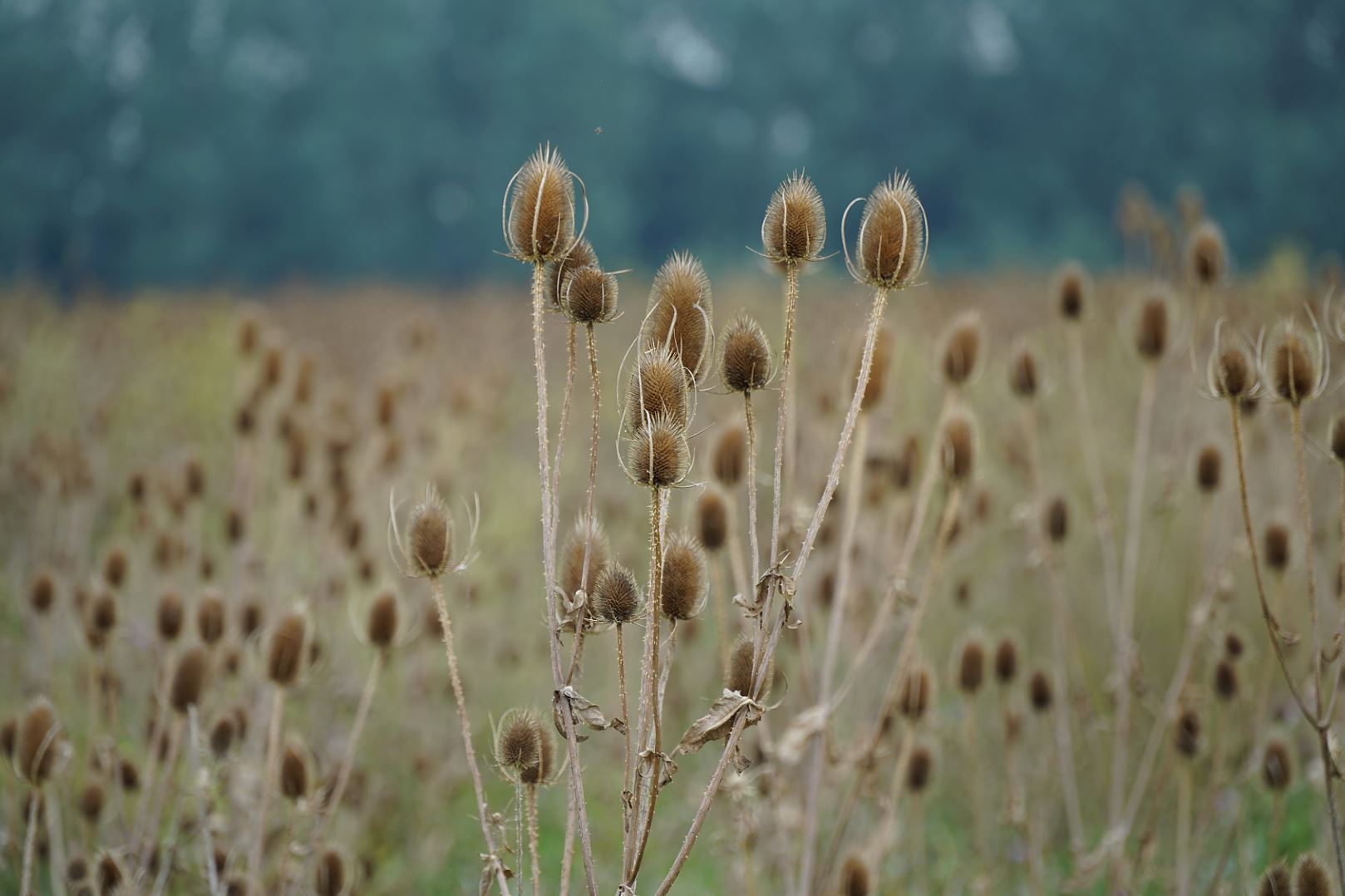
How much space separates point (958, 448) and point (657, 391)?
3.47 ft

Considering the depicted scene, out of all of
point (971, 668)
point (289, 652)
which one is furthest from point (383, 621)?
point (971, 668)

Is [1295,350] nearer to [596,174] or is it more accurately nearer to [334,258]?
[596,174]

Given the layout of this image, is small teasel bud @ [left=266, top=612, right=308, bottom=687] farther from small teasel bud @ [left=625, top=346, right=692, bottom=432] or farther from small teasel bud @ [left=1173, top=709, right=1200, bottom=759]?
small teasel bud @ [left=1173, top=709, right=1200, bottom=759]

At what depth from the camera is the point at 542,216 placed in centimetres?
138

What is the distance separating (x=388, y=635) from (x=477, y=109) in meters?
19.9

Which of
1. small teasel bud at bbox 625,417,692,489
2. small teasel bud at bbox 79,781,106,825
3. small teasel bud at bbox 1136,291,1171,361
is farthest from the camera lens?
small teasel bud at bbox 1136,291,1171,361

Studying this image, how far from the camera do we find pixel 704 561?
1.43 metres

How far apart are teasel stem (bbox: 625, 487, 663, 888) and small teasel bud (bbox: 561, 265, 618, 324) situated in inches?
9.2

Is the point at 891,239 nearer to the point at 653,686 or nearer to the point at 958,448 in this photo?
the point at 653,686

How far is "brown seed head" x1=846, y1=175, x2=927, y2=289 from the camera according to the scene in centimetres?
144

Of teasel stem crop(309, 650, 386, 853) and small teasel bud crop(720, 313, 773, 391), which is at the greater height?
small teasel bud crop(720, 313, 773, 391)

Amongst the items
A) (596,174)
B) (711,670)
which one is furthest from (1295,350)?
(596,174)

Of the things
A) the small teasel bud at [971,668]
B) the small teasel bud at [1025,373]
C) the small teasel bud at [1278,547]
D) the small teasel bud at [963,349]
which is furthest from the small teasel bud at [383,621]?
the small teasel bud at [1278,547]

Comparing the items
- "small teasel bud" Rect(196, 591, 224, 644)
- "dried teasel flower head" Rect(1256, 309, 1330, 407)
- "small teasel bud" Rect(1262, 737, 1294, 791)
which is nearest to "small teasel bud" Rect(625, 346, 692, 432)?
"dried teasel flower head" Rect(1256, 309, 1330, 407)
